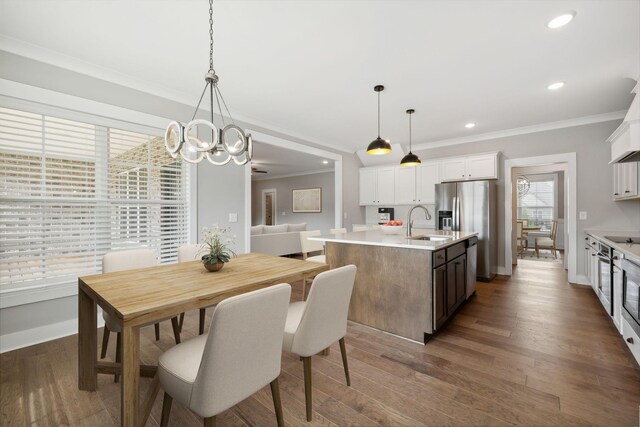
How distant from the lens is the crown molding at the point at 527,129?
401 cm

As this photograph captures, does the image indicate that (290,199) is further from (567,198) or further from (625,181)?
(625,181)

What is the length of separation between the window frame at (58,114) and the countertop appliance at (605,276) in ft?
15.9

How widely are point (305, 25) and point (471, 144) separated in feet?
13.8

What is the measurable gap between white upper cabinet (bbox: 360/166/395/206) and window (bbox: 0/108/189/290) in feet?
13.3

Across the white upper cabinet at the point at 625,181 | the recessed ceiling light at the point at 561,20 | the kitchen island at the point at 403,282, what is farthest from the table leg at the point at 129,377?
the white upper cabinet at the point at 625,181

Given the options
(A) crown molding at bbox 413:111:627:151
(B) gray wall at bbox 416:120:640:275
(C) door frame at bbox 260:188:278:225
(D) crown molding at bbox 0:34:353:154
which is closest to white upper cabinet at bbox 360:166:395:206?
(A) crown molding at bbox 413:111:627:151

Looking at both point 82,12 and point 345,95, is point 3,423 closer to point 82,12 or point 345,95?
point 82,12

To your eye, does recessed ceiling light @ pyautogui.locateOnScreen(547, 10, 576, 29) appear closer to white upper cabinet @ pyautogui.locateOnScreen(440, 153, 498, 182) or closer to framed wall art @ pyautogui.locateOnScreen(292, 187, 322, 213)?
white upper cabinet @ pyautogui.locateOnScreen(440, 153, 498, 182)

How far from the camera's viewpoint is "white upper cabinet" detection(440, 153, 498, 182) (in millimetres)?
4744

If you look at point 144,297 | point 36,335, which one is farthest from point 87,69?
point 144,297

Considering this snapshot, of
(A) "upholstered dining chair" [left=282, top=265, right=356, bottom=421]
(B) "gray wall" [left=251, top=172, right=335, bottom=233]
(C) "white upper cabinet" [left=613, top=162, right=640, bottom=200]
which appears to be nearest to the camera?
(A) "upholstered dining chair" [left=282, top=265, right=356, bottom=421]

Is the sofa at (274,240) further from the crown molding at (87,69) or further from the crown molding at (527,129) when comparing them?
the crown molding at (527,129)

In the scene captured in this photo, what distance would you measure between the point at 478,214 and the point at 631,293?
2519 millimetres

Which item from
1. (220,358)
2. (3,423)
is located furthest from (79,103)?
(220,358)
